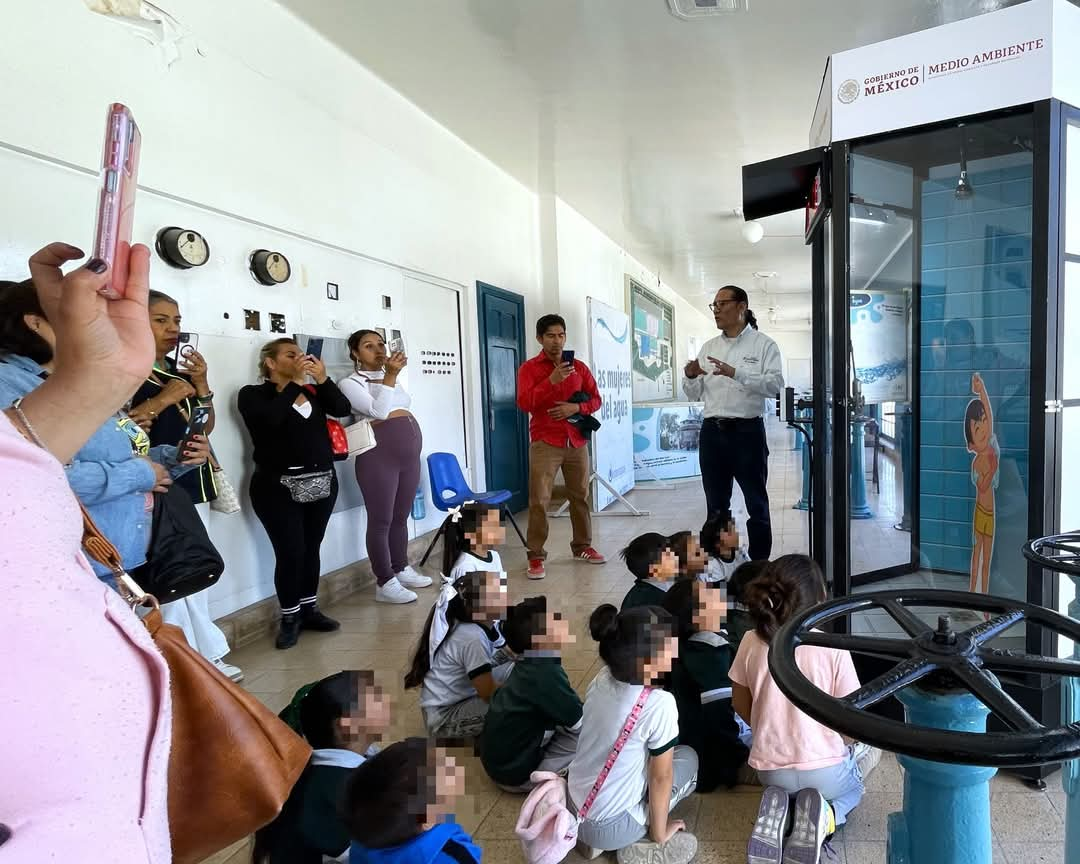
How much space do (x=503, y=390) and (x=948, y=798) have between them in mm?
5373

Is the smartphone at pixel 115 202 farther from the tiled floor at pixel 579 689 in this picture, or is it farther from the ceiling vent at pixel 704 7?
the ceiling vent at pixel 704 7

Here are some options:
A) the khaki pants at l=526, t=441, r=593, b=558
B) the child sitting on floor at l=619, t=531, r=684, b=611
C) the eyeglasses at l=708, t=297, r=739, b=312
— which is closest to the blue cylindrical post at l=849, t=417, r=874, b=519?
the child sitting on floor at l=619, t=531, r=684, b=611

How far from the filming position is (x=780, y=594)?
1838 millimetres

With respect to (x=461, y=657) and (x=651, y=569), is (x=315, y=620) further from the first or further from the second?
(x=651, y=569)

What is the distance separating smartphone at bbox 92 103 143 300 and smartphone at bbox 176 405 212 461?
1971 mm

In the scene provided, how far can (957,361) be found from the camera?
2770mm

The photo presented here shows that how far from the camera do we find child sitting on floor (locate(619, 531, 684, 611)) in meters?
2.55

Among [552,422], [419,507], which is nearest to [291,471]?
[419,507]

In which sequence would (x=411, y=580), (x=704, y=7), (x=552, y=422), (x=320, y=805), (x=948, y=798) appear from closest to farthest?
1. (x=948, y=798)
2. (x=320, y=805)
3. (x=704, y=7)
4. (x=411, y=580)
5. (x=552, y=422)

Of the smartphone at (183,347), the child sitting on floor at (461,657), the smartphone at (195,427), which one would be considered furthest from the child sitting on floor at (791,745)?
the smartphone at (183,347)

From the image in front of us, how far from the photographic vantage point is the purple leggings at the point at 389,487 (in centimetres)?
397

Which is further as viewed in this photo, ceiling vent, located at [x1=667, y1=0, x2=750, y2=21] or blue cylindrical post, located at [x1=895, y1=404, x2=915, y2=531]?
ceiling vent, located at [x1=667, y1=0, x2=750, y2=21]

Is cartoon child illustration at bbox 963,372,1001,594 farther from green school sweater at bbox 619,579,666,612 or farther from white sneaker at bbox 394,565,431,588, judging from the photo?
white sneaker at bbox 394,565,431,588

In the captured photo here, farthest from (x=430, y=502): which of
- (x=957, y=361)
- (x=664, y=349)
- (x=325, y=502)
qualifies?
(x=664, y=349)
